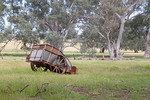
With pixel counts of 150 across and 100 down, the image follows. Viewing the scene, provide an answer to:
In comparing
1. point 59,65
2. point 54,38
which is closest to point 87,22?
point 54,38

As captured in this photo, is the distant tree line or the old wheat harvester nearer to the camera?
the old wheat harvester

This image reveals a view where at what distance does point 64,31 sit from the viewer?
1976 inches

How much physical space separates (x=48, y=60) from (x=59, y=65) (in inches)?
35.0

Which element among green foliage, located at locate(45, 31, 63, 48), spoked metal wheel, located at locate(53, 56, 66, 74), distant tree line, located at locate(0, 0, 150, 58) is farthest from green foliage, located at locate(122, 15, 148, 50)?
spoked metal wheel, located at locate(53, 56, 66, 74)

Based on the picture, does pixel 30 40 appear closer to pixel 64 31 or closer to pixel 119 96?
pixel 64 31

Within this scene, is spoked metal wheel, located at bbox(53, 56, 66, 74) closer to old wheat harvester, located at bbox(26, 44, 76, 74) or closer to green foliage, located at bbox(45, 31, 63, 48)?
old wheat harvester, located at bbox(26, 44, 76, 74)

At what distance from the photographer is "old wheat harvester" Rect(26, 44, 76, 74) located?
12.8 metres

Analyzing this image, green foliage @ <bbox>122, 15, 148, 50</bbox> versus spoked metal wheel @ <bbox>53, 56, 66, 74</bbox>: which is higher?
green foliage @ <bbox>122, 15, 148, 50</bbox>

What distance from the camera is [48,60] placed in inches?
506

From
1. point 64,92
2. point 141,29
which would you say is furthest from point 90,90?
point 141,29

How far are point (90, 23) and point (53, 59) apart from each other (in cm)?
3359

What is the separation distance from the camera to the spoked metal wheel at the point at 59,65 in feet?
43.5

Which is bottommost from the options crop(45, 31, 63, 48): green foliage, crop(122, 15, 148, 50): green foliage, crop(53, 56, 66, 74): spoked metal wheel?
crop(53, 56, 66, 74): spoked metal wheel

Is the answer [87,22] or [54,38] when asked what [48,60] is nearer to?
[54,38]
